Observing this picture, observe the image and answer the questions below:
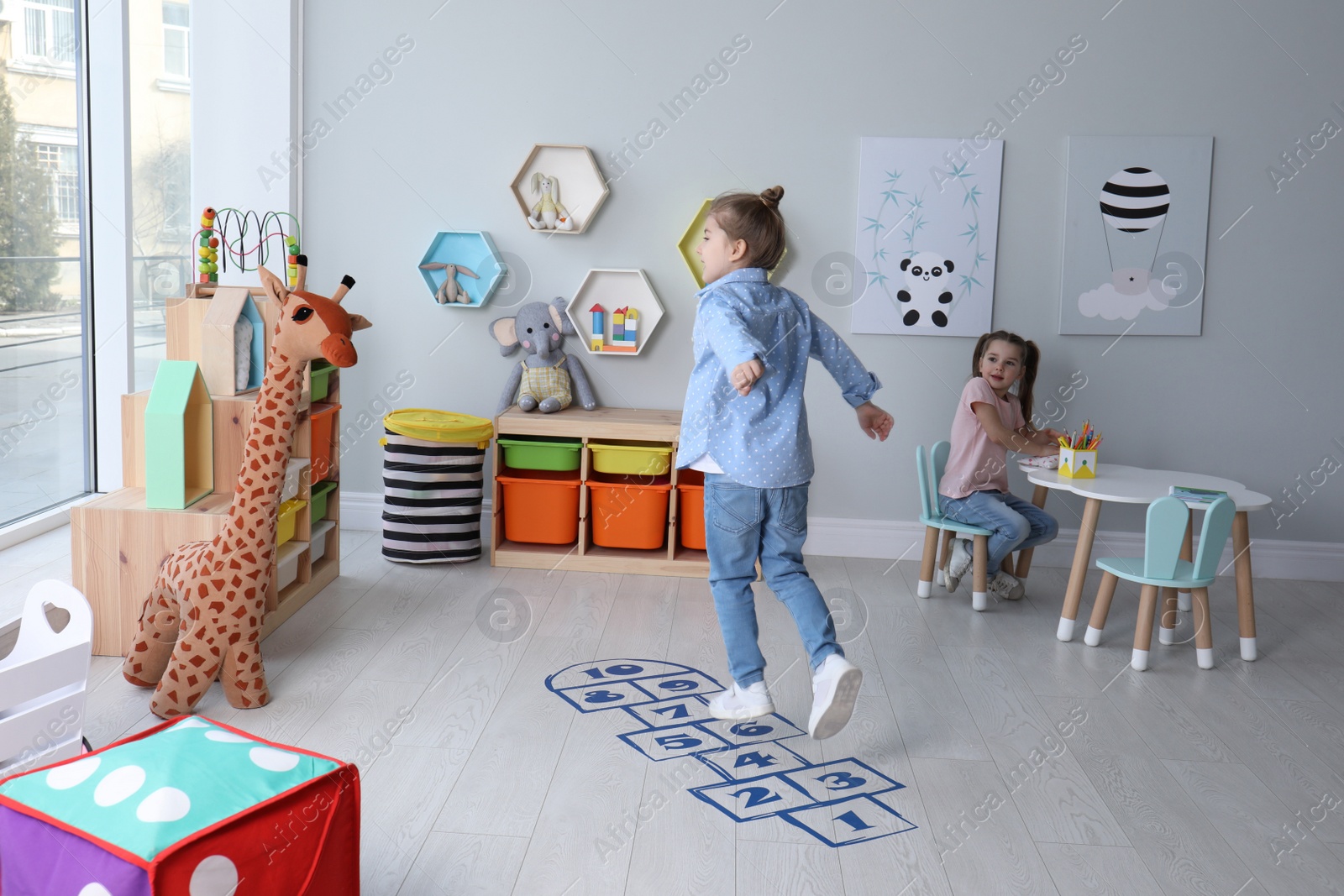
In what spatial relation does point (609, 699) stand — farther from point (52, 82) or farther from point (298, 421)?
point (52, 82)

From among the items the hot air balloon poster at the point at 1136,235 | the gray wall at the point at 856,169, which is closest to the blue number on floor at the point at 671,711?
the gray wall at the point at 856,169

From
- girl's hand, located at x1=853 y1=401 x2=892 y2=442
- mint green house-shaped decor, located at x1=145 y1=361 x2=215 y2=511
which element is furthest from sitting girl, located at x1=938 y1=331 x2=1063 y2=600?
mint green house-shaped decor, located at x1=145 y1=361 x2=215 y2=511

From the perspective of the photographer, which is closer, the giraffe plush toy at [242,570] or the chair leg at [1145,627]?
the giraffe plush toy at [242,570]

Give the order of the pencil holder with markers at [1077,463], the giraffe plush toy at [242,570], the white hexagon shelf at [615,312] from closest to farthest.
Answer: the giraffe plush toy at [242,570] < the pencil holder with markers at [1077,463] < the white hexagon shelf at [615,312]

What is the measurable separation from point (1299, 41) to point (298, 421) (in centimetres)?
362

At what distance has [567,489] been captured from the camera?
3627mm

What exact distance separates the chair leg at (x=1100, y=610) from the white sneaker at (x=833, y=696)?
118 centimetres

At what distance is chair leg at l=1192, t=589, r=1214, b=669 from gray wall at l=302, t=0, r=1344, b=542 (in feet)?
3.35

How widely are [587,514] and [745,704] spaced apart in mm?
1439

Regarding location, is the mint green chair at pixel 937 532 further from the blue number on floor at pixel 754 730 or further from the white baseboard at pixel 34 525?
the white baseboard at pixel 34 525

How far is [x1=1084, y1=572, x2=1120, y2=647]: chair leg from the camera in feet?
9.77

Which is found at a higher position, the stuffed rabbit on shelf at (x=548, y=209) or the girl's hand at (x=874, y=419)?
the stuffed rabbit on shelf at (x=548, y=209)

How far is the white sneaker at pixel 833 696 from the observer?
84.6 inches

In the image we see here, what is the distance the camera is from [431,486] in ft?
11.6
